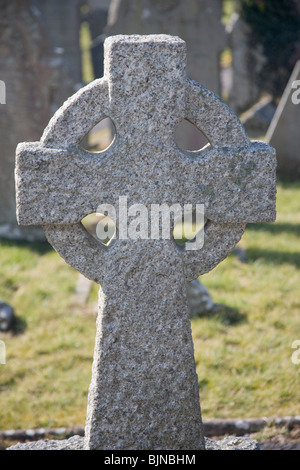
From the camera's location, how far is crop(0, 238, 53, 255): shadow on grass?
6.11m

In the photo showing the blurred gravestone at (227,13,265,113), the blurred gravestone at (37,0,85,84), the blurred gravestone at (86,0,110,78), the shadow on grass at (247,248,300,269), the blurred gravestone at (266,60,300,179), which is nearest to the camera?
the shadow on grass at (247,248,300,269)

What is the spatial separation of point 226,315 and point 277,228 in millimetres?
1938

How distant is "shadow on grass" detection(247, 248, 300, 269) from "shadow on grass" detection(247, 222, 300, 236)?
0.51 metres

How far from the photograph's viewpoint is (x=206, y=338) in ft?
14.6

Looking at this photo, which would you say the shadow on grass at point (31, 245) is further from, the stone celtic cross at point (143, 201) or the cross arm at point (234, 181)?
the cross arm at point (234, 181)

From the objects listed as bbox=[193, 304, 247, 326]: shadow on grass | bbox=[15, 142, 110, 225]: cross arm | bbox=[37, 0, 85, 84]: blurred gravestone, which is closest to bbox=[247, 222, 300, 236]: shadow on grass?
bbox=[193, 304, 247, 326]: shadow on grass

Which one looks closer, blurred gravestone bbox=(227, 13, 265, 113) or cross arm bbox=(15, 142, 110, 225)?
cross arm bbox=(15, 142, 110, 225)

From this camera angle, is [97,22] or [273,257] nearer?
→ [273,257]

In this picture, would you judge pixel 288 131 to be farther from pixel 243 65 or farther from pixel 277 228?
pixel 243 65

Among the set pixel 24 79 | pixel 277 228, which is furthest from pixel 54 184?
pixel 277 228

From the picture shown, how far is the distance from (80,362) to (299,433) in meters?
1.54

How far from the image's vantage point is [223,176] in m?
2.41

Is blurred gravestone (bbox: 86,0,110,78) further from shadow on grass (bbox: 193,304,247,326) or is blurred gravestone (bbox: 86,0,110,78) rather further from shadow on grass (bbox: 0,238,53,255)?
shadow on grass (bbox: 193,304,247,326)
